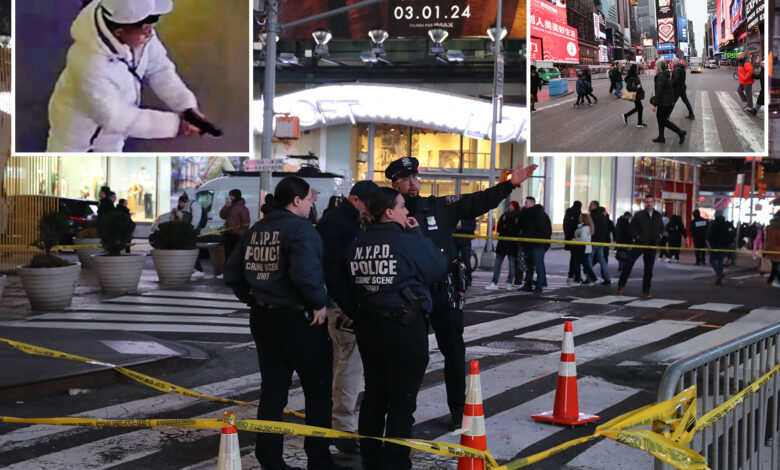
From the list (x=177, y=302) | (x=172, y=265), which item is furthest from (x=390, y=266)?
(x=172, y=265)

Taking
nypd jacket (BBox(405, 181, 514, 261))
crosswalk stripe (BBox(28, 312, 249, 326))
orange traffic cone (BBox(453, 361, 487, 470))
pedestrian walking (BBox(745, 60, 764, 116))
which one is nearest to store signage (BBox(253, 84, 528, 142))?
pedestrian walking (BBox(745, 60, 764, 116))

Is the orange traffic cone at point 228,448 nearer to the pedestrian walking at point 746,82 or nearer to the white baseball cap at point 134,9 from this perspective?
the pedestrian walking at point 746,82

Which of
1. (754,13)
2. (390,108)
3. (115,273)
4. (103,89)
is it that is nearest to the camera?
(115,273)

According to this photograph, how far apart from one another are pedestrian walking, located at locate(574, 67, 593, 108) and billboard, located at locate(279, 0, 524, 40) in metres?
17.0

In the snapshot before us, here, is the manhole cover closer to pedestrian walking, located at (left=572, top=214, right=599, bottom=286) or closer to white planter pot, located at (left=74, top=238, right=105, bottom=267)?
pedestrian walking, located at (left=572, top=214, right=599, bottom=286)

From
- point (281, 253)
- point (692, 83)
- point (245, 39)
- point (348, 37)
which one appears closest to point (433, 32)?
point (348, 37)

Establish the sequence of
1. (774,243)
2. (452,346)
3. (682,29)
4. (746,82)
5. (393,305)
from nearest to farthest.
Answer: (393,305) < (452,346) < (746,82) < (682,29) < (774,243)

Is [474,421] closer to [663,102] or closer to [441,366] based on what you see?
[441,366]

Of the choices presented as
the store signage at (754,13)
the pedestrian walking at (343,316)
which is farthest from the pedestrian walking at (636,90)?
the pedestrian walking at (343,316)

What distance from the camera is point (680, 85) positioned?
697 inches

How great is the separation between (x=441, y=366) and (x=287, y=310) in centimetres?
393

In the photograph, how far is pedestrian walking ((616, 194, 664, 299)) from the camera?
1661 cm

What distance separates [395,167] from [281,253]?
4.45 feet

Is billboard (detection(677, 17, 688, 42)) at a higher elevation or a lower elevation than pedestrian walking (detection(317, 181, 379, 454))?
higher
